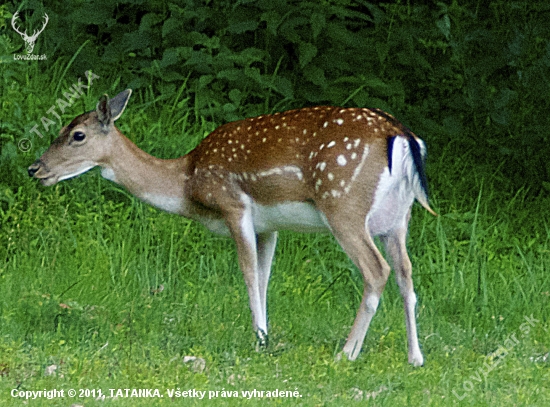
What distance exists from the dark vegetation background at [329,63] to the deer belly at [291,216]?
266 centimetres

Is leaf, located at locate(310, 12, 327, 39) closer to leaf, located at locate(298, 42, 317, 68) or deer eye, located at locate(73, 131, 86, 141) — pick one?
leaf, located at locate(298, 42, 317, 68)

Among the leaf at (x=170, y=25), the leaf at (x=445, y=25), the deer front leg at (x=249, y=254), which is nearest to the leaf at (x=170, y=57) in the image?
the leaf at (x=170, y=25)

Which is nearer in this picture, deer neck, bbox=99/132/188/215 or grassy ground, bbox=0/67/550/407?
grassy ground, bbox=0/67/550/407

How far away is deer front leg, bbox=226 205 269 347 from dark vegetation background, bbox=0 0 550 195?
8.78 feet

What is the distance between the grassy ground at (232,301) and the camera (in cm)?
604

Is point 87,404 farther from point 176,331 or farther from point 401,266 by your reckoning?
point 401,266

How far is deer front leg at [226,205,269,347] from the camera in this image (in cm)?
688

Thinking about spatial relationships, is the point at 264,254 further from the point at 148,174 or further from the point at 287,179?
the point at 148,174

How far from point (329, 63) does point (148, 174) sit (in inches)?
114

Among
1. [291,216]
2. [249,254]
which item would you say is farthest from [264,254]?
[291,216]

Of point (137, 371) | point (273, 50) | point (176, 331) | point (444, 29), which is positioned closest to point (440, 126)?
point (444, 29)

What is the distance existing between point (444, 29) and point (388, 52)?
2.25 feet

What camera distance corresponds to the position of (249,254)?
6887 mm

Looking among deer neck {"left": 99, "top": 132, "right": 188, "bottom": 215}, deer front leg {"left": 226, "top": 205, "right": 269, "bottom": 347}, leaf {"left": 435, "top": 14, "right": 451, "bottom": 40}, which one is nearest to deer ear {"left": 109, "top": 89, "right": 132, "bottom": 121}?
deer neck {"left": 99, "top": 132, "right": 188, "bottom": 215}
